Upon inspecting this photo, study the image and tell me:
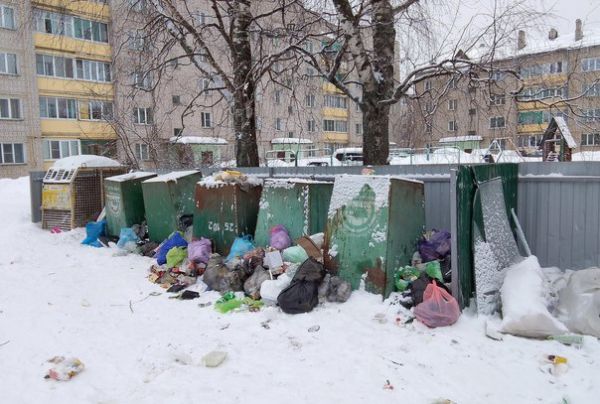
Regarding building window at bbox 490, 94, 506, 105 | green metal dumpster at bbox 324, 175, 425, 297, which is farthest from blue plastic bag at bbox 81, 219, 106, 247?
building window at bbox 490, 94, 506, 105

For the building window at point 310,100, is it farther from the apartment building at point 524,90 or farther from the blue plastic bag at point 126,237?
the blue plastic bag at point 126,237

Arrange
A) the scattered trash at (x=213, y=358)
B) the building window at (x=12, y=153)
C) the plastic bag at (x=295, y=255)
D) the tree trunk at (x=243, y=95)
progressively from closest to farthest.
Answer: the scattered trash at (x=213, y=358) < the plastic bag at (x=295, y=255) < the tree trunk at (x=243, y=95) < the building window at (x=12, y=153)

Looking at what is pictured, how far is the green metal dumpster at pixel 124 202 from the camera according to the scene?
763cm

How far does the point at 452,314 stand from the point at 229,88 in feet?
23.4

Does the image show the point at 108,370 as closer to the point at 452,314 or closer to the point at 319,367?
the point at 319,367

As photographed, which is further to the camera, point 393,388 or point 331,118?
point 331,118

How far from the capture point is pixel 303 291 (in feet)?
13.5

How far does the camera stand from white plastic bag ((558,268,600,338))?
3.37 meters

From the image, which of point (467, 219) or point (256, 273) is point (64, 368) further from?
point (467, 219)

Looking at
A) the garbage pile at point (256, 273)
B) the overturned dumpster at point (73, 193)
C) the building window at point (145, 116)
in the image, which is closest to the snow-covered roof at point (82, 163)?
the overturned dumpster at point (73, 193)

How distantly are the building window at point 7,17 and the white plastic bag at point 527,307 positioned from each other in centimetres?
2773

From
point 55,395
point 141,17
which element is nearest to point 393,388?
point 55,395

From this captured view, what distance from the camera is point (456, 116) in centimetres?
930

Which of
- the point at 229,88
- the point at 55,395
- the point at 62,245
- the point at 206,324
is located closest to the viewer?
the point at 55,395
